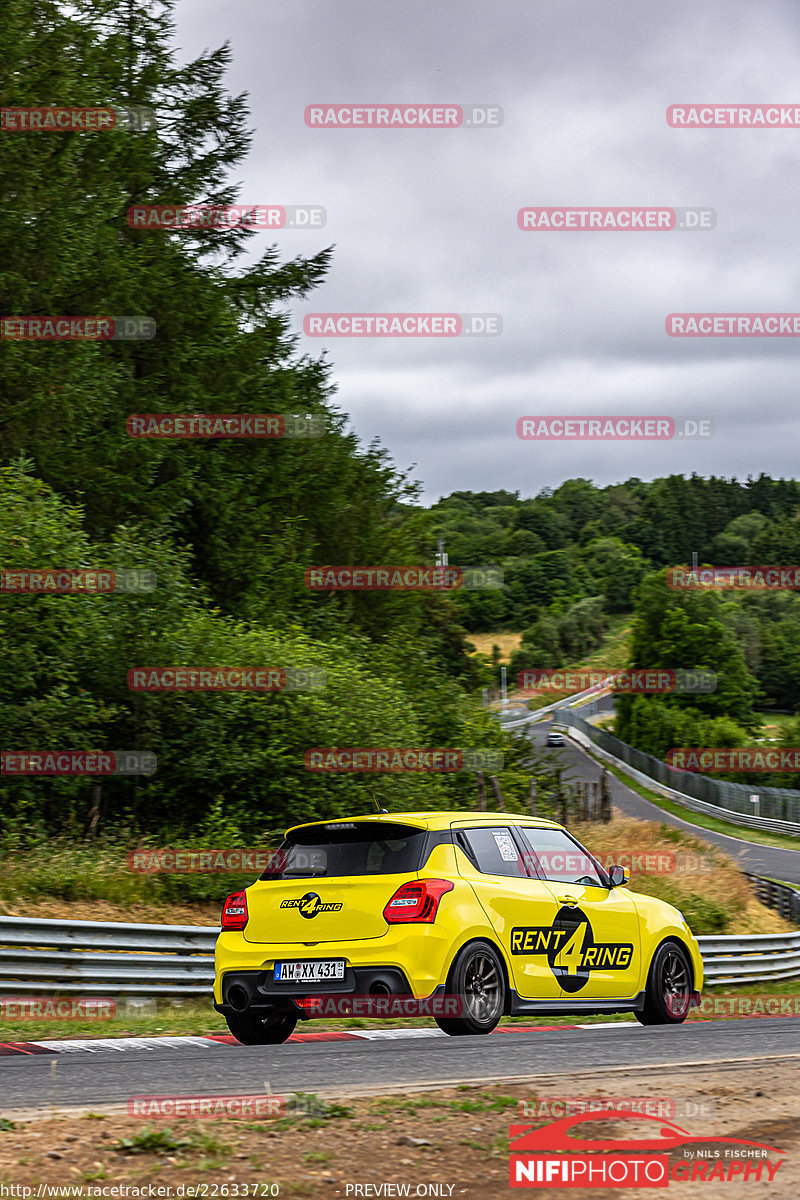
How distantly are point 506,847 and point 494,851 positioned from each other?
0.60 feet

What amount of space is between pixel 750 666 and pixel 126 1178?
12941 centimetres

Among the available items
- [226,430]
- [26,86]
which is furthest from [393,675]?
[26,86]

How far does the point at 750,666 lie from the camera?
130 m

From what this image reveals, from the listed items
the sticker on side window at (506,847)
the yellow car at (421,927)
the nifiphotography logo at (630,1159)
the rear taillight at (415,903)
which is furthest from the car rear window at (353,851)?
the nifiphotography logo at (630,1159)

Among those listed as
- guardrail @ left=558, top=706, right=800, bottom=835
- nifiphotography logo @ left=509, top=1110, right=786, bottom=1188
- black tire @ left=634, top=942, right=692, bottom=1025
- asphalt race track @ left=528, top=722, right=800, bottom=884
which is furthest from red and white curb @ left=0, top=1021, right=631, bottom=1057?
guardrail @ left=558, top=706, right=800, bottom=835

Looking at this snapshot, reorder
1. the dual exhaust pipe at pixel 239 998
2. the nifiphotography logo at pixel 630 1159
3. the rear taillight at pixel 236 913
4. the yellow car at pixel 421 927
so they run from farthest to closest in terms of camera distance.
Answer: the rear taillight at pixel 236 913 → the dual exhaust pipe at pixel 239 998 → the yellow car at pixel 421 927 → the nifiphotography logo at pixel 630 1159

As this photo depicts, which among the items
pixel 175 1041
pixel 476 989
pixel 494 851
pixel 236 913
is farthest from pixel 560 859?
pixel 175 1041

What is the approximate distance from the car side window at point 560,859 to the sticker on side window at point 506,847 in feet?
0.58

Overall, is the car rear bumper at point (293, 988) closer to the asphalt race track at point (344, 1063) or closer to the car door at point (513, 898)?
the asphalt race track at point (344, 1063)

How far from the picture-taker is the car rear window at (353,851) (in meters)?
8.80

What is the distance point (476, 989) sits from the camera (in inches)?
349

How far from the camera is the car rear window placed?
28.9 feet

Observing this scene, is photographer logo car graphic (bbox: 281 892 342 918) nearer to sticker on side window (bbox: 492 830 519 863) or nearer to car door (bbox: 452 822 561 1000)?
car door (bbox: 452 822 561 1000)

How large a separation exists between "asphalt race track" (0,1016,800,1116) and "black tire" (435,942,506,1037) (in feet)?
0.35
